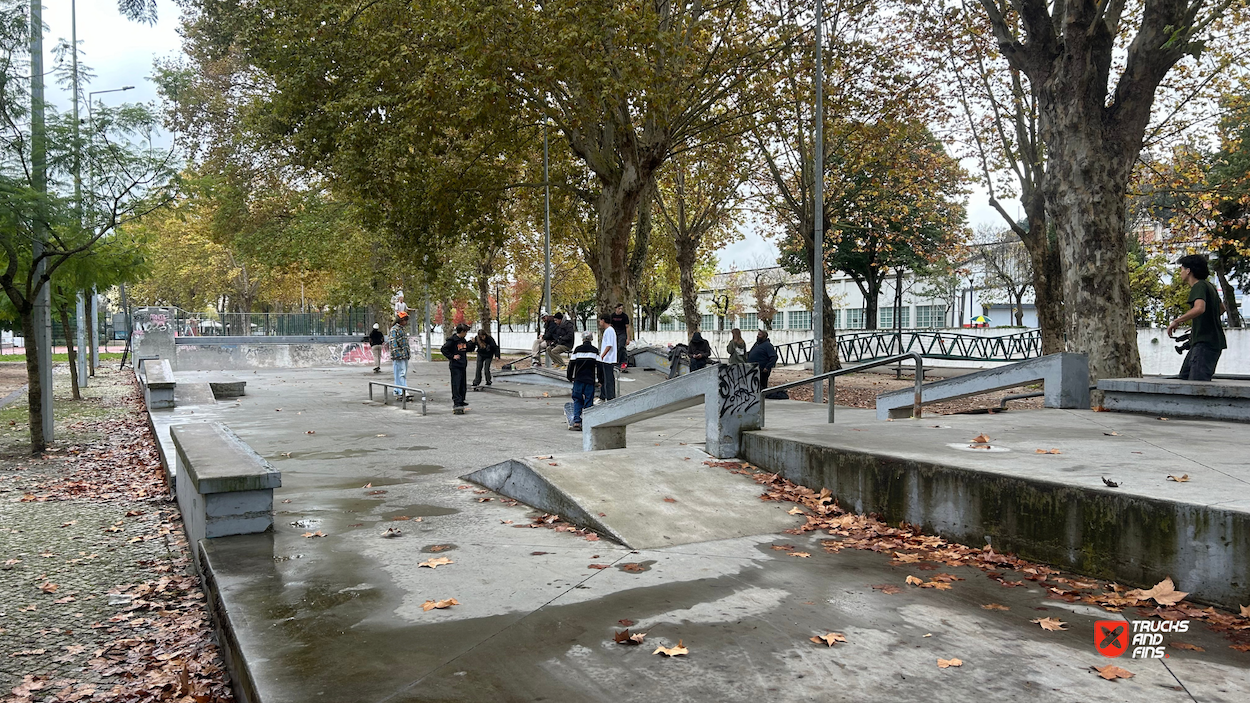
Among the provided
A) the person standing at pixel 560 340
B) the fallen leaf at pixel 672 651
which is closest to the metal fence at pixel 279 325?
the person standing at pixel 560 340

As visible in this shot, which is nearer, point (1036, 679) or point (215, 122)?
point (1036, 679)

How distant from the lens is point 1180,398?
8844mm

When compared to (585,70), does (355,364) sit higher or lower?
lower

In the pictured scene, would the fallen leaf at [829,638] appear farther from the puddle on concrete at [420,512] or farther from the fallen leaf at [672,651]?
the puddle on concrete at [420,512]

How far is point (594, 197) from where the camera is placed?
2452cm

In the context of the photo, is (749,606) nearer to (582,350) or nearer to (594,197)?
(582,350)

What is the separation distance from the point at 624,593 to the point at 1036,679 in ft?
6.74

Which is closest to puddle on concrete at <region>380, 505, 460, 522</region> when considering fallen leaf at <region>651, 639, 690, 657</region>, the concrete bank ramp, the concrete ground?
the concrete ground

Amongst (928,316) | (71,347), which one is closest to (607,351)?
(71,347)

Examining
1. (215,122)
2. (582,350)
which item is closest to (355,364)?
(215,122)

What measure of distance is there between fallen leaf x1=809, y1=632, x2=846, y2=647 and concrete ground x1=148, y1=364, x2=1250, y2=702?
5cm

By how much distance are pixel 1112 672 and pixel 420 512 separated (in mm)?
4977

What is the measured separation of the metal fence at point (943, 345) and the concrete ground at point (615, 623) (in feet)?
81.3

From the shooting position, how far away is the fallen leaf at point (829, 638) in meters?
3.90
